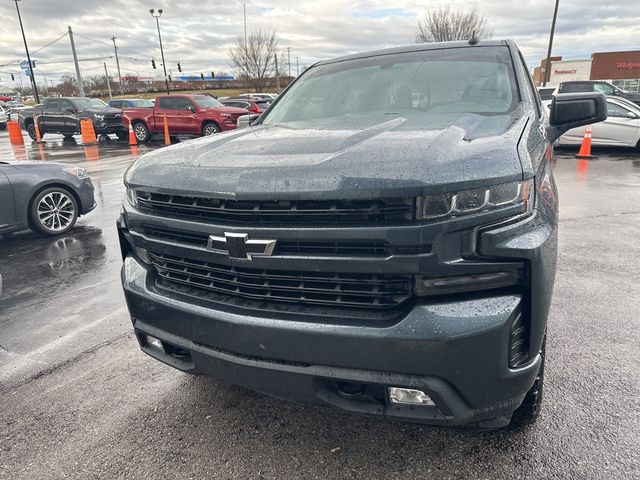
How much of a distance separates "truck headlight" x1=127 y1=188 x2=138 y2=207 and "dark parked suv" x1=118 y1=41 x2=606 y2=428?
0.06m

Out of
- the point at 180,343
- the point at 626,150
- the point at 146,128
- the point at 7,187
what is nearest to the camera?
the point at 180,343

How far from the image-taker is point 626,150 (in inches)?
536

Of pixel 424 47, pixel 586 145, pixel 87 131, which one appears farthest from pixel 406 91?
pixel 87 131

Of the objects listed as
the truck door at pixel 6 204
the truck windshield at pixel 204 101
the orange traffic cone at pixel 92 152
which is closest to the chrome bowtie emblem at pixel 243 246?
the truck door at pixel 6 204

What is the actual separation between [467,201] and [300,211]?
0.60m

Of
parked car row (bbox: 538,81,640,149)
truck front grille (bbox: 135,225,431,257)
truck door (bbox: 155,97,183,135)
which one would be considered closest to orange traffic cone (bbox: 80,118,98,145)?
truck door (bbox: 155,97,183,135)

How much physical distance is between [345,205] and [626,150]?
1483 centimetres

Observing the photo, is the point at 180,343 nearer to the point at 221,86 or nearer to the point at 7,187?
the point at 7,187

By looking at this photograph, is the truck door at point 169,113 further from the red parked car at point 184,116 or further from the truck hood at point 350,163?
the truck hood at point 350,163

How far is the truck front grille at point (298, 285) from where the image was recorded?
1768mm

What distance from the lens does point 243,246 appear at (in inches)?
74.4

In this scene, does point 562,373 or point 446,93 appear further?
point 446,93

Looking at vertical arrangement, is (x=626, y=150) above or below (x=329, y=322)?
below

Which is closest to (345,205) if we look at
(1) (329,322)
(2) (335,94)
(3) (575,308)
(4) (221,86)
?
(1) (329,322)
